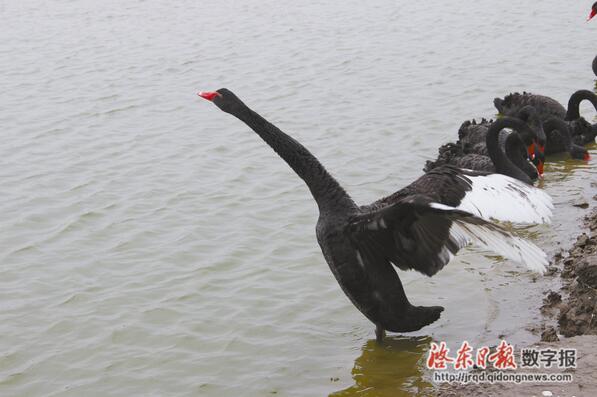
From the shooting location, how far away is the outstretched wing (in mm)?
4039

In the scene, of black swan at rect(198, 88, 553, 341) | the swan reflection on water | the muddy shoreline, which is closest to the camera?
the muddy shoreline

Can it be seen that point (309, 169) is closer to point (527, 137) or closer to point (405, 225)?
point (405, 225)

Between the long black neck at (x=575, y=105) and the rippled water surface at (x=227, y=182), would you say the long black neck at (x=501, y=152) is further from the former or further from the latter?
the long black neck at (x=575, y=105)

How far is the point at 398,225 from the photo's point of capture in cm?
442

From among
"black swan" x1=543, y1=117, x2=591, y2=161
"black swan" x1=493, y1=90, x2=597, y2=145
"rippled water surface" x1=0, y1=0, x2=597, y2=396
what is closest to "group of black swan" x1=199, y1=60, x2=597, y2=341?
"rippled water surface" x1=0, y1=0, x2=597, y2=396

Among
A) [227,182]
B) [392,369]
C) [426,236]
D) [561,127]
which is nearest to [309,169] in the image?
[426,236]

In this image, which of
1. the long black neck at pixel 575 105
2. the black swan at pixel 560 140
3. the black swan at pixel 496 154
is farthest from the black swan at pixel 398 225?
the long black neck at pixel 575 105

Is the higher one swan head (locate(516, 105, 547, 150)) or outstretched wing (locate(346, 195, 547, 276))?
outstretched wing (locate(346, 195, 547, 276))

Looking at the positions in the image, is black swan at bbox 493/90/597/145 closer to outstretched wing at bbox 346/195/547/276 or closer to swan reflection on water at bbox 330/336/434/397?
swan reflection on water at bbox 330/336/434/397

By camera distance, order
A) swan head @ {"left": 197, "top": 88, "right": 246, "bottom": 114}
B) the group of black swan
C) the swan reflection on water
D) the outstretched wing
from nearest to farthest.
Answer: the outstretched wing → the group of black swan → the swan reflection on water → swan head @ {"left": 197, "top": 88, "right": 246, "bottom": 114}

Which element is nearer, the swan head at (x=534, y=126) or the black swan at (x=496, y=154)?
the black swan at (x=496, y=154)

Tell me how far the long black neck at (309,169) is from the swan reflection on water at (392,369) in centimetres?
92

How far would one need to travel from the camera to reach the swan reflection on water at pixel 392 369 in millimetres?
4707

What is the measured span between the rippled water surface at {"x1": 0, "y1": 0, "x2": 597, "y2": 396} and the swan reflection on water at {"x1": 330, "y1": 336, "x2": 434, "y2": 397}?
0.02 meters
